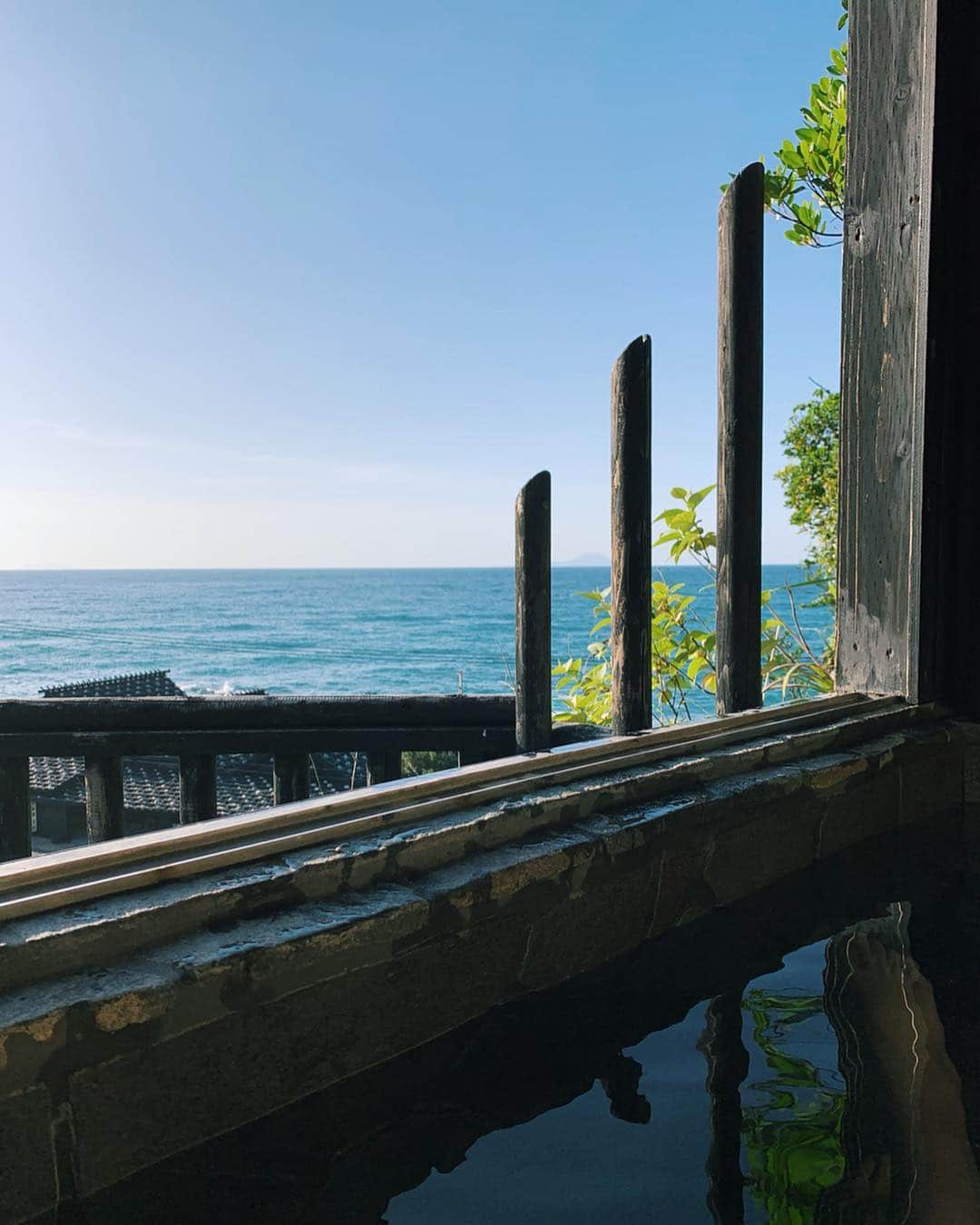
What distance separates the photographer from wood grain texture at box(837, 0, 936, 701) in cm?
179

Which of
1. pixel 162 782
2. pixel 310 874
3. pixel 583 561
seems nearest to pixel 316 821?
pixel 310 874

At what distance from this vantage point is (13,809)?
5.67ft

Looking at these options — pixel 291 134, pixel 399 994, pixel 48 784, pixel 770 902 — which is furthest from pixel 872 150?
pixel 291 134

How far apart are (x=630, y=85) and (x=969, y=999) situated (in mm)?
47947

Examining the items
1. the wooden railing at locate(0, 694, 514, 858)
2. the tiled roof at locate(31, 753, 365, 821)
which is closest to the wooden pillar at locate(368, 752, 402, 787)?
the wooden railing at locate(0, 694, 514, 858)

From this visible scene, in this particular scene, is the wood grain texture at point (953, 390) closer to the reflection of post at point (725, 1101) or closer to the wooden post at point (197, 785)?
the reflection of post at point (725, 1101)

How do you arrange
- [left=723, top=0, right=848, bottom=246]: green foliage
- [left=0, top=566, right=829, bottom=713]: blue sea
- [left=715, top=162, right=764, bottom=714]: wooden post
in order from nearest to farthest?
[left=715, top=162, right=764, bottom=714]: wooden post, [left=723, top=0, right=848, bottom=246]: green foliage, [left=0, top=566, right=829, bottom=713]: blue sea

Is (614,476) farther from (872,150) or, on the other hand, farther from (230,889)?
(872,150)

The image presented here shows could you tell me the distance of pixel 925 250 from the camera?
1.76m

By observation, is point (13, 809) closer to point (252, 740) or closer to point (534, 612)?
point (252, 740)

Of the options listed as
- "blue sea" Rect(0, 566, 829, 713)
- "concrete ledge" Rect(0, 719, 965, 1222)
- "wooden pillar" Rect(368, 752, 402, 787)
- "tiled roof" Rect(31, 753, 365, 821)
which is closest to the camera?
"concrete ledge" Rect(0, 719, 965, 1222)

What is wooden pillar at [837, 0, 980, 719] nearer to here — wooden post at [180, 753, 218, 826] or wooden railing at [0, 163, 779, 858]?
wooden railing at [0, 163, 779, 858]

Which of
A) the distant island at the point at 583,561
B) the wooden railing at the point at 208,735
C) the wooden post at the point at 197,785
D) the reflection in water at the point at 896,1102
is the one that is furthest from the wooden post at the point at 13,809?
the distant island at the point at 583,561

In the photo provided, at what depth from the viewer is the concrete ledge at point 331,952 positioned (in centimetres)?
73
